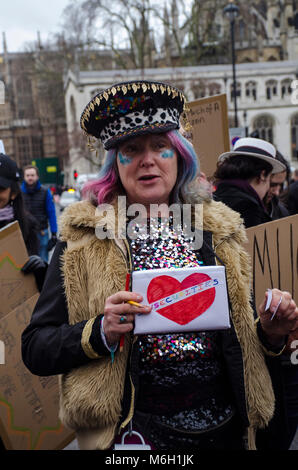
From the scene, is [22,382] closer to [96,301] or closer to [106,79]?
[96,301]

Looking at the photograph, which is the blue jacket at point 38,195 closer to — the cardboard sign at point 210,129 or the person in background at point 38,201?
the person in background at point 38,201

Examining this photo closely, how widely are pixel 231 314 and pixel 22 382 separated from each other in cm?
131

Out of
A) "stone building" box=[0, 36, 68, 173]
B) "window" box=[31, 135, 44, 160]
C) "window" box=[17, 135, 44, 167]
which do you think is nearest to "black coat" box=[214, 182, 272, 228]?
"stone building" box=[0, 36, 68, 173]

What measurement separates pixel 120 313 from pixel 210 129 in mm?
2611

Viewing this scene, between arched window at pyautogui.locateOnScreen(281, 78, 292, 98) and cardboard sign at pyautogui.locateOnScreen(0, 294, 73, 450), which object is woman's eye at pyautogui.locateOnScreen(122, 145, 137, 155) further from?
arched window at pyautogui.locateOnScreen(281, 78, 292, 98)

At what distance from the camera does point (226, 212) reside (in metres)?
2.01

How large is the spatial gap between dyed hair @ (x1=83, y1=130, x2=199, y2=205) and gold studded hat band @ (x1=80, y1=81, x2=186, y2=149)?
8cm

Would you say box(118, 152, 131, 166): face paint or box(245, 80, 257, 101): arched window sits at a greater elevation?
box(245, 80, 257, 101): arched window

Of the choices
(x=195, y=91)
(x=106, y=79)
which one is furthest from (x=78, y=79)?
(x=195, y=91)

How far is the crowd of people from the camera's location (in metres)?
1.66

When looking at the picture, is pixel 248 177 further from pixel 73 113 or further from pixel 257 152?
pixel 73 113

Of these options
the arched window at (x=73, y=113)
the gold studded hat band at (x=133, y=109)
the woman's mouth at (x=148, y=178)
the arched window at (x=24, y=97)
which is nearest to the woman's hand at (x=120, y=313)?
the woman's mouth at (x=148, y=178)

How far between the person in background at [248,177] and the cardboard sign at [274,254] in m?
0.39

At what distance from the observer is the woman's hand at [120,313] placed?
156 centimetres
